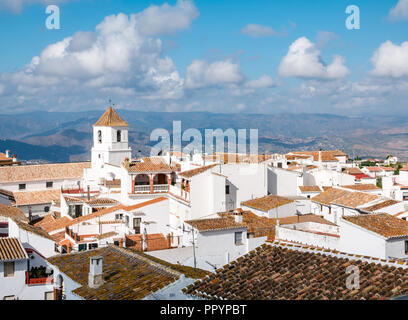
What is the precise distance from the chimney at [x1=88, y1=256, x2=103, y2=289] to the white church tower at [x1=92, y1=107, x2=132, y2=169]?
116 ft

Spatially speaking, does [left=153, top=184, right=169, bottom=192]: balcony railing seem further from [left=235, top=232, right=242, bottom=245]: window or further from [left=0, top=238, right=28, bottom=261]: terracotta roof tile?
[left=0, top=238, right=28, bottom=261]: terracotta roof tile

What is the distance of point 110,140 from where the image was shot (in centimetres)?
4781

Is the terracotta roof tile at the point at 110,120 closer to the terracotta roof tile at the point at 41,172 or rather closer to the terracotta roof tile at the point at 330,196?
the terracotta roof tile at the point at 41,172

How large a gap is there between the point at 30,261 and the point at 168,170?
13.3 metres

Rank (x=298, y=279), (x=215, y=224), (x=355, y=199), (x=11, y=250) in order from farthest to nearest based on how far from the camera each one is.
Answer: (x=355, y=199) < (x=215, y=224) < (x=11, y=250) < (x=298, y=279)

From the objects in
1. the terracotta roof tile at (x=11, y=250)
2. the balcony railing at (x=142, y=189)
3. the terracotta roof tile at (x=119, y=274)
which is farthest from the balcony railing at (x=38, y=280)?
the balcony railing at (x=142, y=189)

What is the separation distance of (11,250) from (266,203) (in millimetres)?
13328

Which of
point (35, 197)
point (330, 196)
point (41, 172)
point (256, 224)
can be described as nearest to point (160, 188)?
point (256, 224)

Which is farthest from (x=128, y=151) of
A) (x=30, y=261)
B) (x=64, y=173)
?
(x=30, y=261)

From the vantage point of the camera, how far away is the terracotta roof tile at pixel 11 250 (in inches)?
748

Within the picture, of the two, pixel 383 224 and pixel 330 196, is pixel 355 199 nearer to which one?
pixel 330 196

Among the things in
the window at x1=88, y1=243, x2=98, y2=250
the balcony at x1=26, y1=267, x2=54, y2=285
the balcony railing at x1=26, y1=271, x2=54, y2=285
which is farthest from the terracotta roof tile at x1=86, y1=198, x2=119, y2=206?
the balcony railing at x1=26, y1=271, x2=54, y2=285

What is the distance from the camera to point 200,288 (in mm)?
11516

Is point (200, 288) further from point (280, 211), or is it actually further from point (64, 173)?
point (64, 173)
